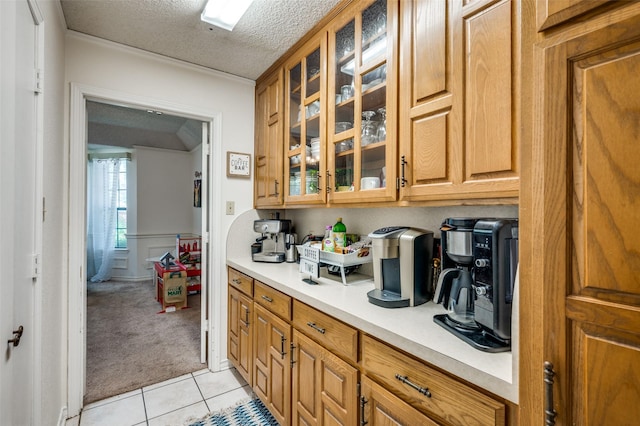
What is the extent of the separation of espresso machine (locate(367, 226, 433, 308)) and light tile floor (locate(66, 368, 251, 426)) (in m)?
1.45

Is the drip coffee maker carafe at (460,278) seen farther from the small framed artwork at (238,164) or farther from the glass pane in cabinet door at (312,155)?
the small framed artwork at (238,164)

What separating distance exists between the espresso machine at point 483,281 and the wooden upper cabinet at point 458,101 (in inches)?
6.5

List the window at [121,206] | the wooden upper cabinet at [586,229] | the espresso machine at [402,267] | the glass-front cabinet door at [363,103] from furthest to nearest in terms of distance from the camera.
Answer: the window at [121,206] → the glass-front cabinet door at [363,103] → the espresso machine at [402,267] → the wooden upper cabinet at [586,229]

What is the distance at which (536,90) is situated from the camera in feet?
2.02

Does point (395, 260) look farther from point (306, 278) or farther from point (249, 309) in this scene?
point (249, 309)

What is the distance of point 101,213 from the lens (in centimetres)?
537

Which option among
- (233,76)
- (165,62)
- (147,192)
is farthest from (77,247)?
(147,192)

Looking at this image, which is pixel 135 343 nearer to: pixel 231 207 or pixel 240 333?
pixel 240 333

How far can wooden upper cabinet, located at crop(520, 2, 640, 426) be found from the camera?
1.68 ft

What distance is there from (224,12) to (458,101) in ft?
4.56

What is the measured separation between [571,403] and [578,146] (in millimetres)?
494

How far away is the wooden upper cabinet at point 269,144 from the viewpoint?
2.21 meters

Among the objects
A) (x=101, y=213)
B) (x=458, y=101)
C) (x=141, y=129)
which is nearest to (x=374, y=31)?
(x=458, y=101)

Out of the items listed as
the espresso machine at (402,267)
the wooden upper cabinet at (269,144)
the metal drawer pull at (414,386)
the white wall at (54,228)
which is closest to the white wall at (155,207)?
the wooden upper cabinet at (269,144)
